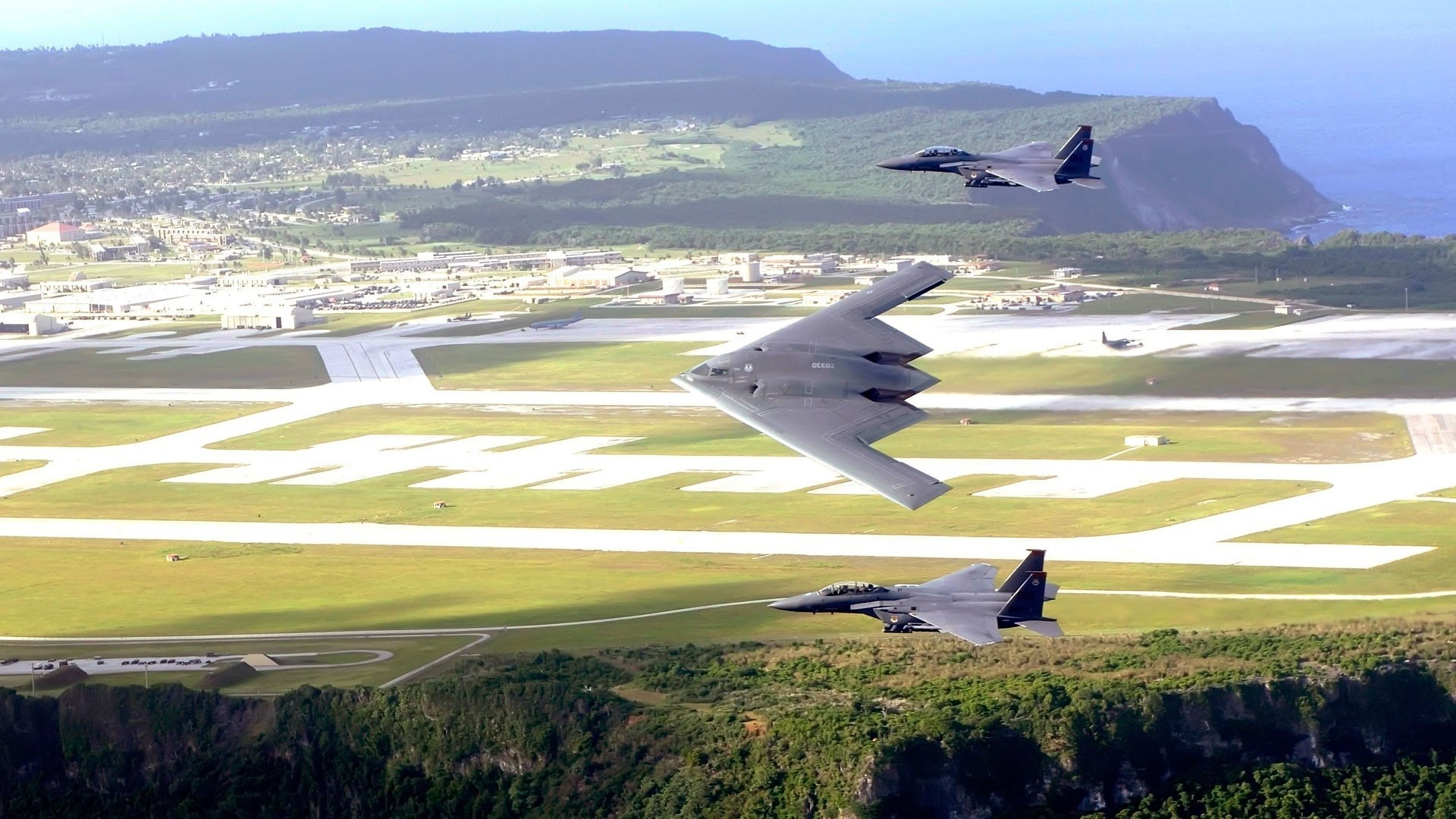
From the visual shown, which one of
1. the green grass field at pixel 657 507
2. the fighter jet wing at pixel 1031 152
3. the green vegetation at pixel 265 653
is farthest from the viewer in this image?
the green grass field at pixel 657 507

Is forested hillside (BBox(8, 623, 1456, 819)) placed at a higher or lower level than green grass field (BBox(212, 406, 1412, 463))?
higher

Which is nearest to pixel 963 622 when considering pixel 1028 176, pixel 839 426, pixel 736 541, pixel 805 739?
pixel 1028 176

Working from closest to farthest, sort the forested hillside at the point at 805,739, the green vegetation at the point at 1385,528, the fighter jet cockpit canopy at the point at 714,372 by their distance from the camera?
the fighter jet cockpit canopy at the point at 714,372
the forested hillside at the point at 805,739
the green vegetation at the point at 1385,528

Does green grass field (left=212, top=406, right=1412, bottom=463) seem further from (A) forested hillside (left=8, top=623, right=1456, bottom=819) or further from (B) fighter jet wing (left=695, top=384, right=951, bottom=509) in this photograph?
(B) fighter jet wing (left=695, top=384, right=951, bottom=509)

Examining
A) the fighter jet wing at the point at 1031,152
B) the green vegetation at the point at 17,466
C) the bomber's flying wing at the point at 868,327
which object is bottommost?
the green vegetation at the point at 17,466

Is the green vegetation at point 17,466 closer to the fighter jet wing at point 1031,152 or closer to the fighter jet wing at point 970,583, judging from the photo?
the fighter jet wing at point 970,583

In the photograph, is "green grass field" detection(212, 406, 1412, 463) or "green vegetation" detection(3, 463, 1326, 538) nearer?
"green vegetation" detection(3, 463, 1326, 538)

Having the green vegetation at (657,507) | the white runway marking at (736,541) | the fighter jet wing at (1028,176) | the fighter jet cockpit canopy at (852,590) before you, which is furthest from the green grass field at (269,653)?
the fighter jet wing at (1028,176)

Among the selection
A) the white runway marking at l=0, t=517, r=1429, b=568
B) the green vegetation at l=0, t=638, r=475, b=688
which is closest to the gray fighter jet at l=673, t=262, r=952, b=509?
the green vegetation at l=0, t=638, r=475, b=688

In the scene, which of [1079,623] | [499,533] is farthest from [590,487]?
[1079,623]
